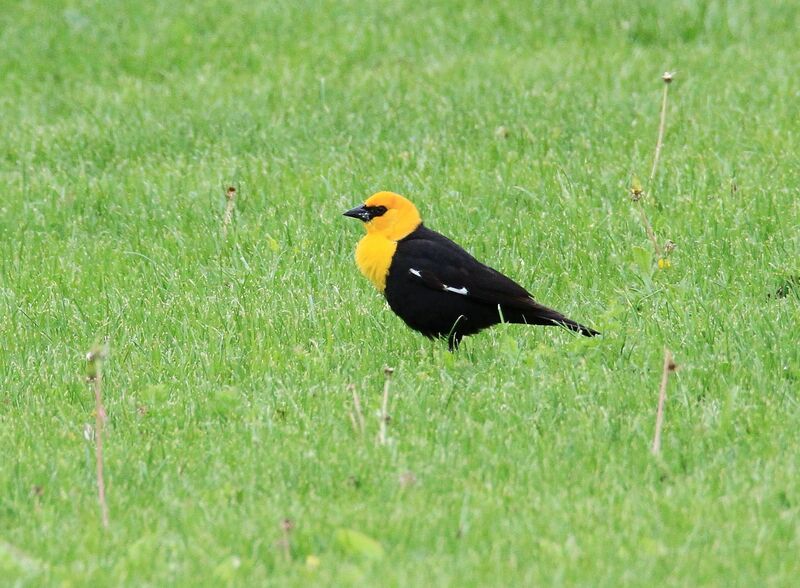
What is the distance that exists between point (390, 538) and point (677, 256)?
3.42 m

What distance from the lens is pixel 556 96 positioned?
10.0 metres

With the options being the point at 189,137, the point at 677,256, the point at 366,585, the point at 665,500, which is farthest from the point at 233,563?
the point at 189,137

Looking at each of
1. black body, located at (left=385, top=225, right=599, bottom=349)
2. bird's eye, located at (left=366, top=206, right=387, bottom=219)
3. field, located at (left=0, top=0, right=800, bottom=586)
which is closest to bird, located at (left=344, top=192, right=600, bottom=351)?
black body, located at (left=385, top=225, right=599, bottom=349)

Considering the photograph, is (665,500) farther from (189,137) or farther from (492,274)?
(189,137)

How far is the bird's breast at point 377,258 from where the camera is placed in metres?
6.28

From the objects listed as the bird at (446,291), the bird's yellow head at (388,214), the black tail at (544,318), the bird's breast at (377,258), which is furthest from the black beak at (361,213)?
the black tail at (544,318)

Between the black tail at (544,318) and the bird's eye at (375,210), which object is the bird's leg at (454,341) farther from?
the bird's eye at (375,210)

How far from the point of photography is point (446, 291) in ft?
20.0

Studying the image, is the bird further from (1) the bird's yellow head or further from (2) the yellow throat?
Answer: (1) the bird's yellow head

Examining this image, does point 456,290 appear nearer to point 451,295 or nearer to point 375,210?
point 451,295

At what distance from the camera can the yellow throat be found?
20.7ft

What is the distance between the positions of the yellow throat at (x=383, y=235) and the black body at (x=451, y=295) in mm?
82

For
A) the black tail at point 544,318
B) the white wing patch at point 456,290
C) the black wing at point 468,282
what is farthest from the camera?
the white wing patch at point 456,290

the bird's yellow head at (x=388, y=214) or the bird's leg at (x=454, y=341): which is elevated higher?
the bird's yellow head at (x=388, y=214)
